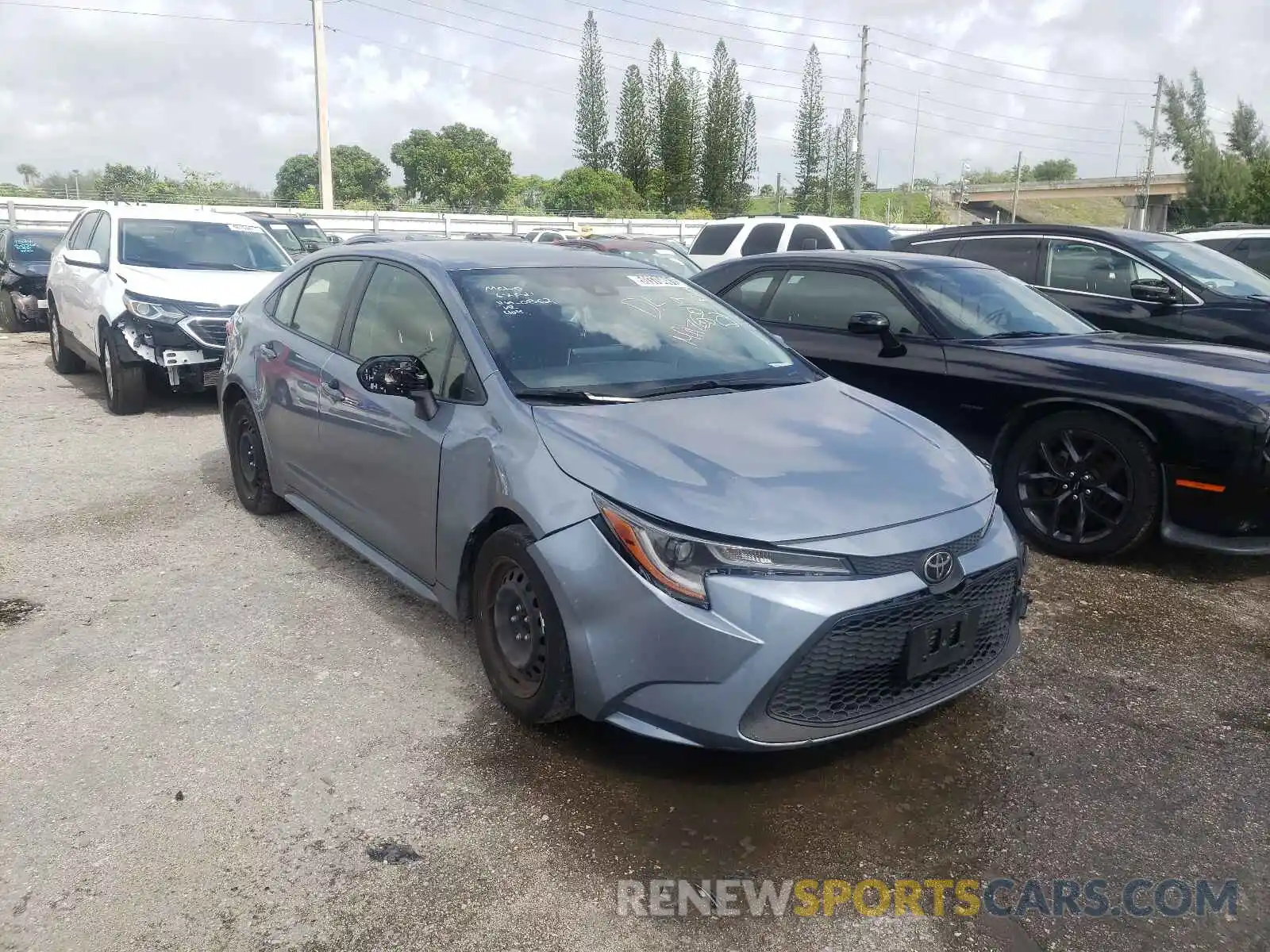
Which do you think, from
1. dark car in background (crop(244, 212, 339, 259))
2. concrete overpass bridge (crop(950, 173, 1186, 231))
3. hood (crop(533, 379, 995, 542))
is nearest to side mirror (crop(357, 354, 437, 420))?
hood (crop(533, 379, 995, 542))

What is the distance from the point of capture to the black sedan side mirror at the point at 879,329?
5.52 metres

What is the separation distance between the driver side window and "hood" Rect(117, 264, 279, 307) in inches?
170

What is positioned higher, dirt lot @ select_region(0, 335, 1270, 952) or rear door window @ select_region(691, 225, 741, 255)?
rear door window @ select_region(691, 225, 741, 255)

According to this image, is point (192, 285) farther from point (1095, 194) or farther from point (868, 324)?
point (1095, 194)

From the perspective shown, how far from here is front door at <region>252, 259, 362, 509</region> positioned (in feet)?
15.1

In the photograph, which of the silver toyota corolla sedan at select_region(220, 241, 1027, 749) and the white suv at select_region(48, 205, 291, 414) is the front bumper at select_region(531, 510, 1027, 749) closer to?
the silver toyota corolla sedan at select_region(220, 241, 1027, 749)

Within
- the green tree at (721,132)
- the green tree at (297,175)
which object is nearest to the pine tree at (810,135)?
the green tree at (721,132)

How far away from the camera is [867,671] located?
112 inches

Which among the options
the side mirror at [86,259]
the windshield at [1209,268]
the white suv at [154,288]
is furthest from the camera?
the side mirror at [86,259]

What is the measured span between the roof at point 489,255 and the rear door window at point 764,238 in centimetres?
1012

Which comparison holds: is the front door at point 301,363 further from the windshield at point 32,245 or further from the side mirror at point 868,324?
the windshield at point 32,245

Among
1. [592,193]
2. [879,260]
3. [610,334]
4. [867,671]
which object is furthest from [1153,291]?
[592,193]

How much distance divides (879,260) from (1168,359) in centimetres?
177

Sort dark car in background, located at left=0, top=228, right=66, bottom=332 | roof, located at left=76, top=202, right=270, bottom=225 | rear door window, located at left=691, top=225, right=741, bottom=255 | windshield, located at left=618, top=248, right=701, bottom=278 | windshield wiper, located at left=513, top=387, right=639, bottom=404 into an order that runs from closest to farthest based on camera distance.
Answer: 1. windshield wiper, located at left=513, top=387, right=639, bottom=404
2. roof, located at left=76, top=202, right=270, bottom=225
3. windshield, located at left=618, top=248, right=701, bottom=278
4. dark car in background, located at left=0, top=228, right=66, bottom=332
5. rear door window, located at left=691, top=225, right=741, bottom=255
